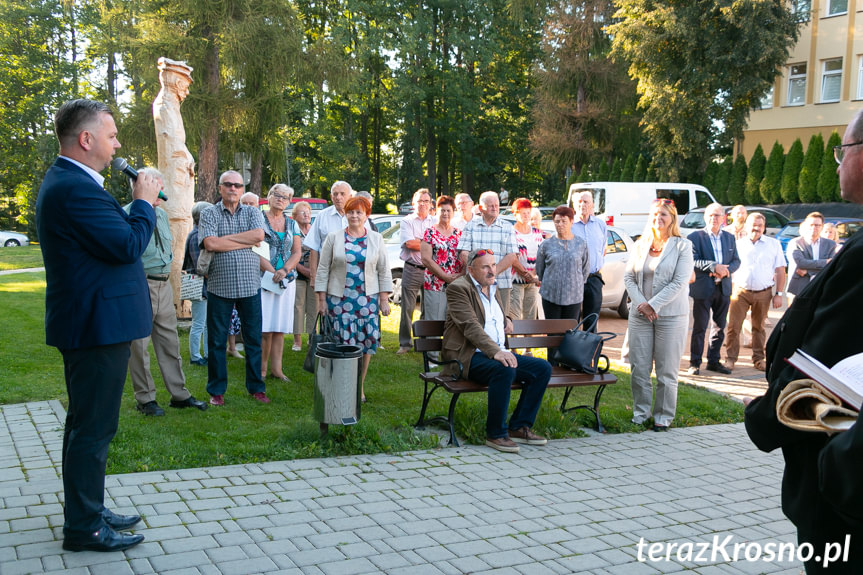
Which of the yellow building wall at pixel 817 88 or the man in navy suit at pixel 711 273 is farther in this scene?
the yellow building wall at pixel 817 88

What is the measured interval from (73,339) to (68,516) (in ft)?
3.06

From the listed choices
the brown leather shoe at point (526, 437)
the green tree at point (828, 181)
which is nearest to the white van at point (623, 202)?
the green tree at point (828, 181)

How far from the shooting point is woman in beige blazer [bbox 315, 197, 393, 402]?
7121 millimetres

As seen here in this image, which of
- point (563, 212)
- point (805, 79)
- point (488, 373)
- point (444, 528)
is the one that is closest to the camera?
point (444, 528)

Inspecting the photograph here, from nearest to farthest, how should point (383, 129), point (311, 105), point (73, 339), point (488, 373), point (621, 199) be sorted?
point (73, 339) < point (488, 373) < point (621, 199) < point (311, 105) < point (383, 129)

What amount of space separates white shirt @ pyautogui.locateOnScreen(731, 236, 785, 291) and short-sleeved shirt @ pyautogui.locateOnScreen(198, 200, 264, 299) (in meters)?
6.53

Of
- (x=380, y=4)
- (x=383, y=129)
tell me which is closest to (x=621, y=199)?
(x=380, y=4)

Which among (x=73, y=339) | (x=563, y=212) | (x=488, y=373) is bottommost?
(x=488, y=373)

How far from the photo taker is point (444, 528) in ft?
14.6

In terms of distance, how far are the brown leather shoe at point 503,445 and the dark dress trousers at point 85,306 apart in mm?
3176

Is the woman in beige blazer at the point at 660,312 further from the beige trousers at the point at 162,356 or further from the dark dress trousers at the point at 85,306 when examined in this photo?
the dark dress trousers at the point at 85,306

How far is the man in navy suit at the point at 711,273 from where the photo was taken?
9570mm

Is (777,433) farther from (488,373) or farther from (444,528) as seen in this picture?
(488,373)

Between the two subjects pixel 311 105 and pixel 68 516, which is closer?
pixel 68 516
